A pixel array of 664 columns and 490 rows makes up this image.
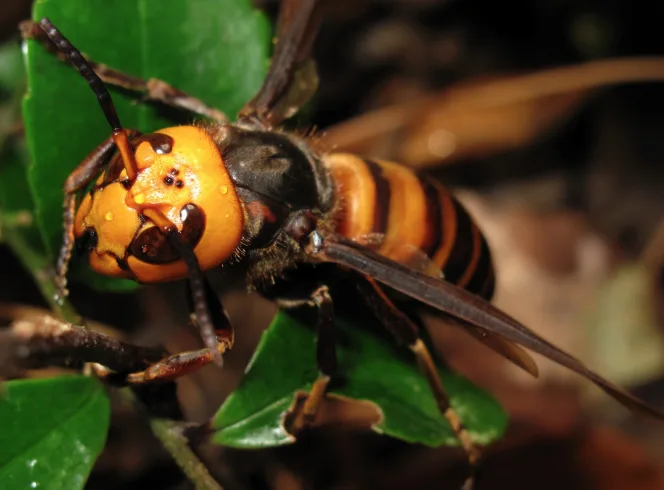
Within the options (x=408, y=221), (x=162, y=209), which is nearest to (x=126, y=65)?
(x=162, y=209)

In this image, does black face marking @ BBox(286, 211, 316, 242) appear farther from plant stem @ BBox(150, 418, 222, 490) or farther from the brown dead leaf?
the brown dead leaf

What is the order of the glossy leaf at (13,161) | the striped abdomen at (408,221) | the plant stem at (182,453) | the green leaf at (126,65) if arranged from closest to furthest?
the plant stem at (182,453) → the green leaf at (126,65) → the striped abdomen at (408,221) → the glossy leaf at (13,161)

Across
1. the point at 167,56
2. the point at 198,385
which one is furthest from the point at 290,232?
the point at 198,385

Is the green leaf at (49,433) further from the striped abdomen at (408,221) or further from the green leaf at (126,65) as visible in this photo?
the striped abdomen at (408,221)

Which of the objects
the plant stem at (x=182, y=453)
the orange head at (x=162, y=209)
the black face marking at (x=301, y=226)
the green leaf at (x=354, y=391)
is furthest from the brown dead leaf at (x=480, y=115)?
the plant stem at (x=182, y=453)

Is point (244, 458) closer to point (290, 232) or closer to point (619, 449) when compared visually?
point (290, 232)
